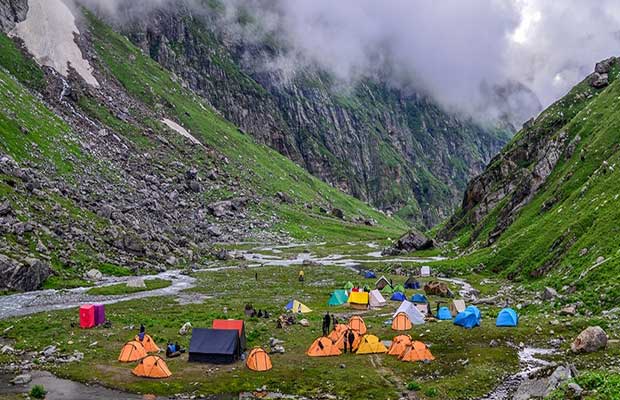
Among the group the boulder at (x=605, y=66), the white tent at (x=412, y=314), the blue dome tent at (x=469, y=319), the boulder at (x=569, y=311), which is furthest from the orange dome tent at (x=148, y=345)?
the boulder at (x=605, y=66)

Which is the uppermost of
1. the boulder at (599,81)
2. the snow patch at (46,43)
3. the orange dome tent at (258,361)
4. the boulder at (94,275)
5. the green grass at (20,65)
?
the snow patch at (46,43)

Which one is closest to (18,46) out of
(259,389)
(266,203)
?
(266,203)

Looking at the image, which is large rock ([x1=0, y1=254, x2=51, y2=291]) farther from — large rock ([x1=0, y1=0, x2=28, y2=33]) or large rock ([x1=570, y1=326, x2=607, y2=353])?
large rock ([x1=0, y1=0, x2=28, y2=33])

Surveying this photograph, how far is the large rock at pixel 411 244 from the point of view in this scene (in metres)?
139

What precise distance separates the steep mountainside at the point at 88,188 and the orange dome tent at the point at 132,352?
35.4 metres

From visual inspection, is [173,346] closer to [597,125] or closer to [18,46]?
[597,125]

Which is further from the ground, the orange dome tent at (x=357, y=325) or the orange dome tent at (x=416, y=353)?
the orange dome tent at (x=357, y=325)

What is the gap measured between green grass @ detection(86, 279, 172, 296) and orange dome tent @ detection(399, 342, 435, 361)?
1760 inches

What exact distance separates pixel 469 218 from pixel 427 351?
111856mm

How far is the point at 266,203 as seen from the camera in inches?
7712

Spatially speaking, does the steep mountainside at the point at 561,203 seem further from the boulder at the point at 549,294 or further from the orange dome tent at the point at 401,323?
the orange dome tent at the point at 401,323

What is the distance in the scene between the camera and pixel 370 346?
3906 centimetres

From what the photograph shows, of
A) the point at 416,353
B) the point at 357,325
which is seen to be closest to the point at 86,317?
the point at 357,325

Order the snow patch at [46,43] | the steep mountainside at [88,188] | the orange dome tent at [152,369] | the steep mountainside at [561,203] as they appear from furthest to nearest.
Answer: the snow patch at [46,43]
the steep mountainside at [88,188]
the steep mountainside at [561,203]
the orange dome tent at [152,369]
